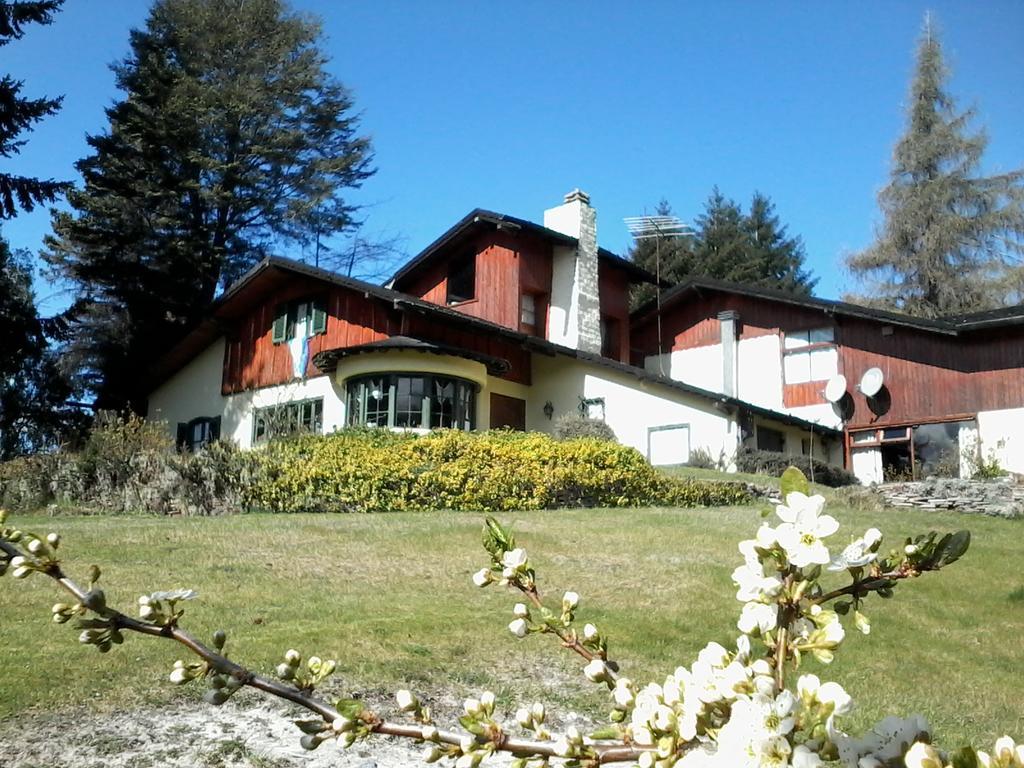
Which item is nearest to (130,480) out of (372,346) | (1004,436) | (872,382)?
(372,346)

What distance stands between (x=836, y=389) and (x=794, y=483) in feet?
85.9

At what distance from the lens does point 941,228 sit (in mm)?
36594

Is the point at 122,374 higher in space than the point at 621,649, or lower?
higher

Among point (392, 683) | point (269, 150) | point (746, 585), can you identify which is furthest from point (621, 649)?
point (269, 150)

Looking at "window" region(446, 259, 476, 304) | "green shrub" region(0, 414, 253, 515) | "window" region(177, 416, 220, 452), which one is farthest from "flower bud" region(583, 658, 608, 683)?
"window" region(177, 416, 220, 452)

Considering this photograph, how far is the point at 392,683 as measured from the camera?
6.48 metres

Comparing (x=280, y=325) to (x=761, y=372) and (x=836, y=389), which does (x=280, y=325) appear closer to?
(x=761, y=372)

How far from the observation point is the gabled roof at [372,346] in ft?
74.9

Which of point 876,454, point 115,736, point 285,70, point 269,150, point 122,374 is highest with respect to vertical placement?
point 285,70

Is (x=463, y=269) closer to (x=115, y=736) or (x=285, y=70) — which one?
(x=285, y=70)

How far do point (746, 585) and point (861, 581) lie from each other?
26 cm

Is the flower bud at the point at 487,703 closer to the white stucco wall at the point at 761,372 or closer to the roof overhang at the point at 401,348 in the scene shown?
the roof overhang at the point at 401,348

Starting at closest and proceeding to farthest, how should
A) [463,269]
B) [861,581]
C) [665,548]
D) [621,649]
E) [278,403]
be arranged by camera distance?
[861,581]
[621,649]
[665,548]
[278,403]
[463,269]

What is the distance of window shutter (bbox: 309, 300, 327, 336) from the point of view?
2472 centimetres
